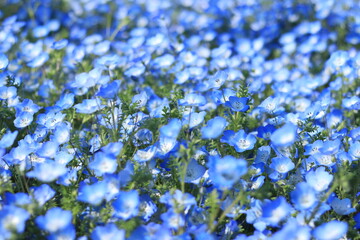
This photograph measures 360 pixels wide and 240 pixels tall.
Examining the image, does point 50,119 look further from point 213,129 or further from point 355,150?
point 355,150

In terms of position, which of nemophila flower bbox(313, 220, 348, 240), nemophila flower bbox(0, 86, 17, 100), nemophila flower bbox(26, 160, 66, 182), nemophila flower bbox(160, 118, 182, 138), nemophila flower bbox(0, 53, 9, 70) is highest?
nemophila flower bbox(160, 118, 182, 138)

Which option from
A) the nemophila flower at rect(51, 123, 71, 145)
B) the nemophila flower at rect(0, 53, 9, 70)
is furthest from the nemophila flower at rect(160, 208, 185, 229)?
the nemophila flower at rect(0, 53, 9, 70)

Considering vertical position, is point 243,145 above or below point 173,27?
above

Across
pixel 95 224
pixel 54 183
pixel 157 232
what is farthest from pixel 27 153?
pixel 157 232

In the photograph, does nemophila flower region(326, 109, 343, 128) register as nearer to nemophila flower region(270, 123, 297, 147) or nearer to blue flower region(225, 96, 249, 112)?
blue flower region(225, 96, 249, 112)

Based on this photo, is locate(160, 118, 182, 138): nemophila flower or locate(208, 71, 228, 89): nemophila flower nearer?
locate(160, 118, 182, 138): nemophila flower

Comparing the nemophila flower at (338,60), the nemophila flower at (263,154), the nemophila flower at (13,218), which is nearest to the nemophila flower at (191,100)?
the nemophila flower at (263,154)

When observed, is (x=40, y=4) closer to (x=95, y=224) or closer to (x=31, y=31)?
(x=31, y=31)

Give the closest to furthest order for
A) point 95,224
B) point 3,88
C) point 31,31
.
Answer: point 95,224 → point 3,88 → point 31,31
